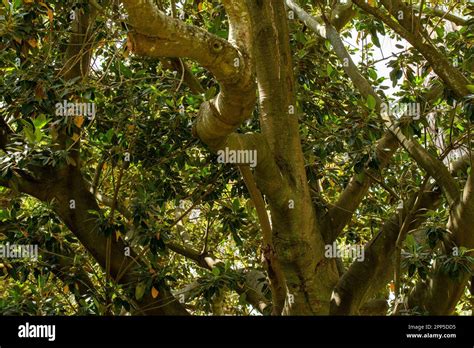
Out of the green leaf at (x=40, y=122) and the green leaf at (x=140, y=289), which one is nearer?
the green leaf at (x=40, y=122)

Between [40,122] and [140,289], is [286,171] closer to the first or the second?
[140,289]

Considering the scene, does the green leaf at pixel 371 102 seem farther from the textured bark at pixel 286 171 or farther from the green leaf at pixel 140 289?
the green leaf at pixel 140 289

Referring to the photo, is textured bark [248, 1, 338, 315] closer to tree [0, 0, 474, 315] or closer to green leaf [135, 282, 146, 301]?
tree [0, 0, 474, 315]

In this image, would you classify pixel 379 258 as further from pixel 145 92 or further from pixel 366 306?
pixel 145 92

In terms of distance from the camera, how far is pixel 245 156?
4.93 m

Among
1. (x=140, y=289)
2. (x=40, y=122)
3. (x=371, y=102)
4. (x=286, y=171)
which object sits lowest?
(x=140, y=289)

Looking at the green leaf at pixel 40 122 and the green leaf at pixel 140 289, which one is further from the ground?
the green leaf at pixel 40 122

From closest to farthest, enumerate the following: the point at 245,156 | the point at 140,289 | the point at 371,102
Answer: the point at 245,156 < the point at 371,102 < the point at 140,289

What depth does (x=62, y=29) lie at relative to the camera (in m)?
6.49

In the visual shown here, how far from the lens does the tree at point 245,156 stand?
5.16 metres

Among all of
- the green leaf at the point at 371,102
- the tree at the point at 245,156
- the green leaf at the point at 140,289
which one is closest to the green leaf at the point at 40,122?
the tree at the point at 245,156

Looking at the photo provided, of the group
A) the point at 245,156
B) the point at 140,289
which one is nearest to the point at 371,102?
the point at 245,156

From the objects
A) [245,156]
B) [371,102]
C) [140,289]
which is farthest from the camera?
[140,289]
